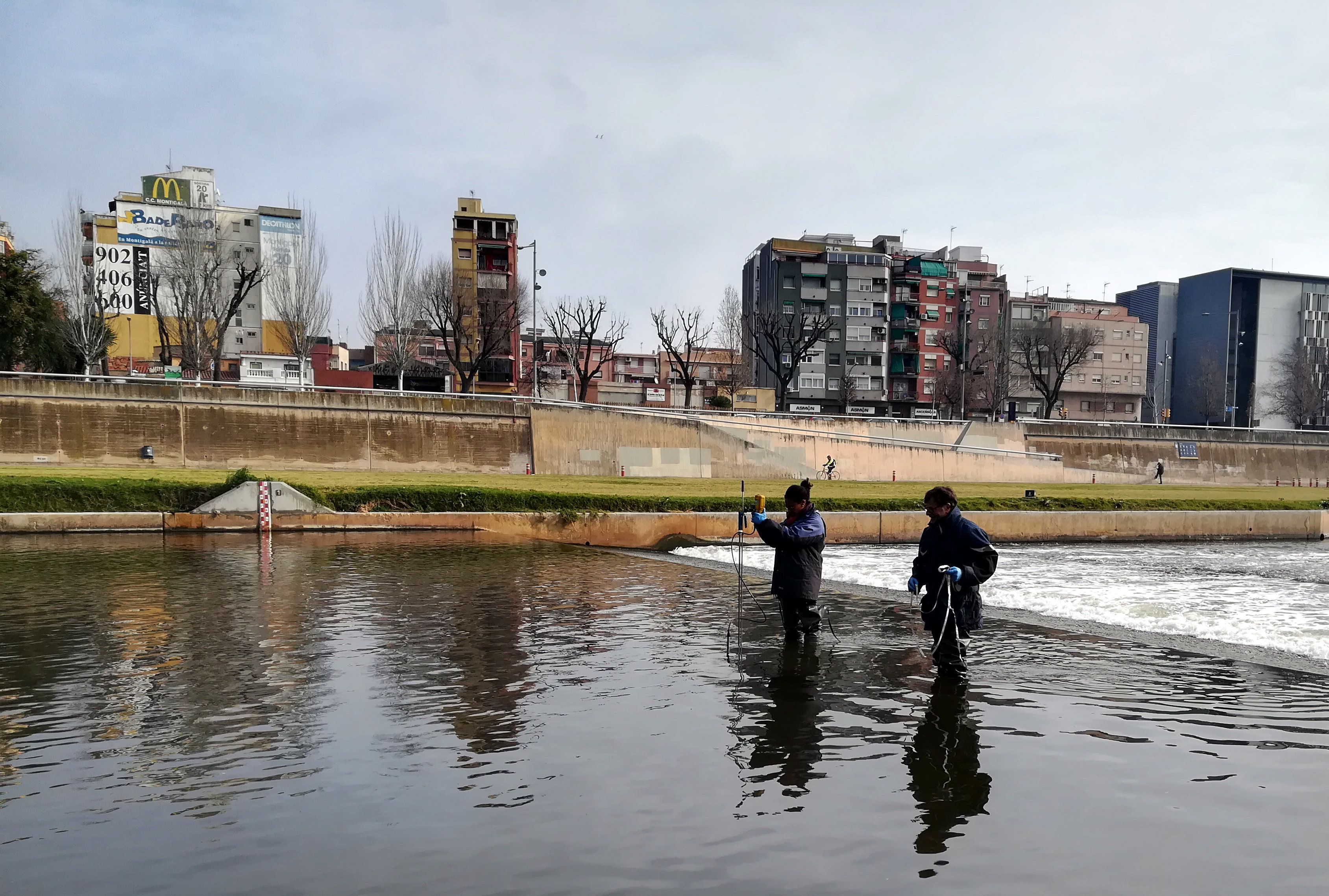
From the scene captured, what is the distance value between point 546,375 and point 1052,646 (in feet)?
274

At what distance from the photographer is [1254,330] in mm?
125188

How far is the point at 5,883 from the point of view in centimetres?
483

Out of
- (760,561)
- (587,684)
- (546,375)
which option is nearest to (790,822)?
(587,684)

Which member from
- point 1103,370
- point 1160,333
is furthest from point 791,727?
point 1160,333

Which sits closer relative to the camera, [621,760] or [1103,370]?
[621,760]

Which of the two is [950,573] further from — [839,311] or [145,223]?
[145,223]

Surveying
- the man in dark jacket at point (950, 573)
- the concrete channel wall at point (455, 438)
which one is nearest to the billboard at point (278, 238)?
the concrete channel wall at point (455, 438)

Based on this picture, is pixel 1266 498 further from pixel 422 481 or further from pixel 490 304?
pixel 490 304

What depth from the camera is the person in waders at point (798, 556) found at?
10.0 metres

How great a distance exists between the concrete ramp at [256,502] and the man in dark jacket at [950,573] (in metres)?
17.7

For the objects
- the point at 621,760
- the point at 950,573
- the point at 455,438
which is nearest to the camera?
the point at 621,760

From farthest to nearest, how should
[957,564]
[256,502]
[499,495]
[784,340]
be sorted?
[784,340] → [499,495] → [256,502] → [957,564]

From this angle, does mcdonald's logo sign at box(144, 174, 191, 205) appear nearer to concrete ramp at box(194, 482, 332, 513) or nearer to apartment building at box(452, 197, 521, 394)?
apartment building at box(452, 197, 521, 394)

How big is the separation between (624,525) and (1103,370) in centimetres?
9121
